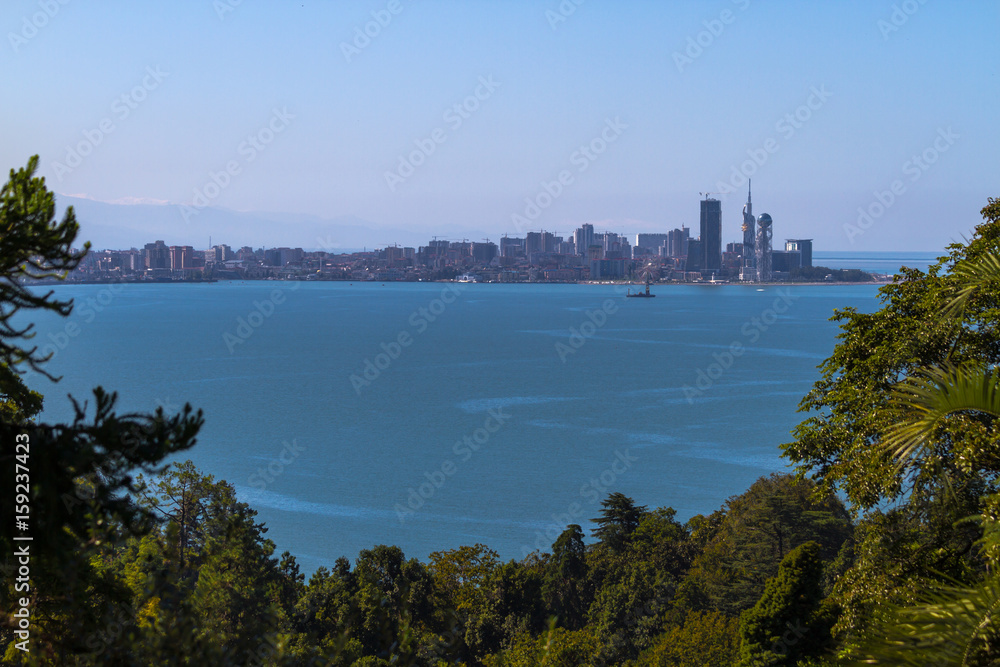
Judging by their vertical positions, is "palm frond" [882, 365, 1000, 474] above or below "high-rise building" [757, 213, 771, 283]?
below

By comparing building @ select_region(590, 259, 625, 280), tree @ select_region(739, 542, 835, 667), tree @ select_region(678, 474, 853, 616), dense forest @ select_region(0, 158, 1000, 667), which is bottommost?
tree @ select_region(678, 474, 853, 616)

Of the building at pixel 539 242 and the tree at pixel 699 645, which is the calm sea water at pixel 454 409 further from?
the building at pixel 539 242

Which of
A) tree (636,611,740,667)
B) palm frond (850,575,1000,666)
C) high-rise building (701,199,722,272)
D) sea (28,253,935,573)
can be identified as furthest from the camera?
high-rise building (701,199,722,272)

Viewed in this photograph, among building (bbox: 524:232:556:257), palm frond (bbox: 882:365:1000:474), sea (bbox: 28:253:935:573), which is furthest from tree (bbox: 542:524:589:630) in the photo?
building (bbox: 524:232:556:257)

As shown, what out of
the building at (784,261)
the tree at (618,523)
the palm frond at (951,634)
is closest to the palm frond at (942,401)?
the palm frond at (951,634)

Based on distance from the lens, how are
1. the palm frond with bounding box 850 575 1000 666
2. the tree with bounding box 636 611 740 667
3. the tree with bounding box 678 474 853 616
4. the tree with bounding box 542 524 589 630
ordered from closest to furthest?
the palm frond with bounding box 850 575 1000 666
the tree with bounding box 636 611 740 667
the tree with bounding box 678 474 853 616
the tree with bounding box 542 524 589 630

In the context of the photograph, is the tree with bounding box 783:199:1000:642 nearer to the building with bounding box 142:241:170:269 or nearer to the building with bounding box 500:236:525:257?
the building with bounding box 142:241:170:269

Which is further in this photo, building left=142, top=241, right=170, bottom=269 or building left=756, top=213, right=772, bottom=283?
building left=756, top=213, right=772, bottom=283

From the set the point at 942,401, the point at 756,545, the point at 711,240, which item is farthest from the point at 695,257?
the point at 942,401

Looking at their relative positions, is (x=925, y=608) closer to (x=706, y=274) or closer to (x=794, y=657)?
(x=794, y=657)
